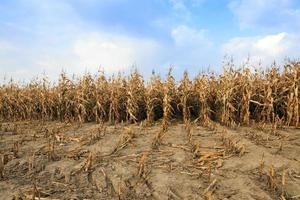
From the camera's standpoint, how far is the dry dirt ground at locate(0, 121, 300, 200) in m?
4.21

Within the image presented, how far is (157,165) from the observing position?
4.88m

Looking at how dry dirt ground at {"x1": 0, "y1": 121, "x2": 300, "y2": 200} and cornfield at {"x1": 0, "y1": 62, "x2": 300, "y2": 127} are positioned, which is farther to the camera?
cornfield at {"x1": 0, "y1": 62, "x2": 300, "y2": 127}

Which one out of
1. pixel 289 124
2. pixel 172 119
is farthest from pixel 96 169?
pixel 289 124

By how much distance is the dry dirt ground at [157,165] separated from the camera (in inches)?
166

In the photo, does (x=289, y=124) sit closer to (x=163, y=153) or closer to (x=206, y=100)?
(x=206, y=100)

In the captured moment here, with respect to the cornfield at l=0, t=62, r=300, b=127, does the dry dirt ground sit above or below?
below

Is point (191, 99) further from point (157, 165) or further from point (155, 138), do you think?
point (157, 165)

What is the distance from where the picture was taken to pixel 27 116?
952 centimetres

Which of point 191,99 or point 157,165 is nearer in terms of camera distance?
point 157,165

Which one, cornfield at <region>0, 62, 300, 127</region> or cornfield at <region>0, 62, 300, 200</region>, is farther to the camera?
cornfield at <region>0, 62, 300, 127</region>

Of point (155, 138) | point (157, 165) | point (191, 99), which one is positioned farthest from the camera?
point (191, 99)

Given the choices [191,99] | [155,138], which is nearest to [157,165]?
[155,138]

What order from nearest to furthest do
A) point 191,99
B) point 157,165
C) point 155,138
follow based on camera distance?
point 157,165
point 155,138
point 191,99

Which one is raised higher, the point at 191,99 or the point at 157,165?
the point at 191,99
